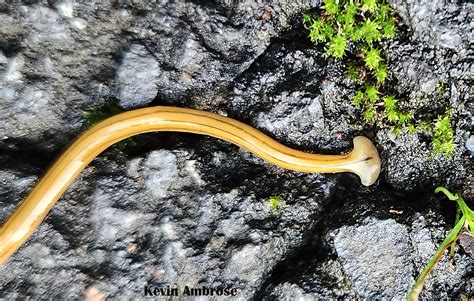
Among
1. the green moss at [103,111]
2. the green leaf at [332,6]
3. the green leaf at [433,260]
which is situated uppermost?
the green leaf at [332,6]

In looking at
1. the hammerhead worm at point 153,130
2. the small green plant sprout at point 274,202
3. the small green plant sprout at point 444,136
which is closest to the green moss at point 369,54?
the small green plant sprout at point 444,136

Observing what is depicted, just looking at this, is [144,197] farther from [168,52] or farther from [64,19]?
[64,19]

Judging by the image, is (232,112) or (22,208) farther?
(232,112)

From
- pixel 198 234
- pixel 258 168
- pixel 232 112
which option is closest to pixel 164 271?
pixel 198 234

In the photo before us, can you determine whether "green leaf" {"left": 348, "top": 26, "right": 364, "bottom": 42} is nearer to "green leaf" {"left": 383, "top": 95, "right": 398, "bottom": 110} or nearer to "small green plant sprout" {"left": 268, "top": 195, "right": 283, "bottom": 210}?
"green leaf" {"left": 383, "top": 95, "right": 398, "bottom": 110}

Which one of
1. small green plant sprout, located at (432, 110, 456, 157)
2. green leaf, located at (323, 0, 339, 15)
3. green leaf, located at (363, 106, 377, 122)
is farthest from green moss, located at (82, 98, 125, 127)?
small green plant sprout, located at (432, 110, 456, 157)

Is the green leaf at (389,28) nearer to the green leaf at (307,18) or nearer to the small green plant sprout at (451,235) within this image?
the green leaf at (307,18)
